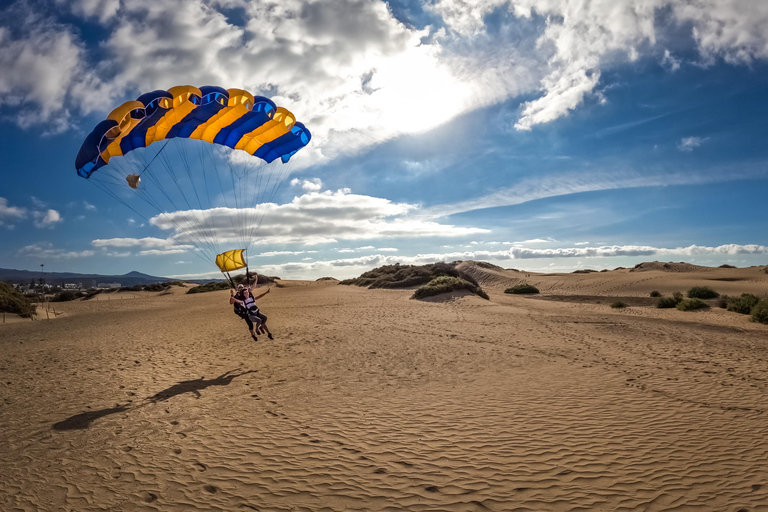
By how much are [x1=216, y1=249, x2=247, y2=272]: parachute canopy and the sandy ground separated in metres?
2.78

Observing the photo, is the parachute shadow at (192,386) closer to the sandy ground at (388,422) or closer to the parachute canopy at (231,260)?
the sandy ground at (388,422)

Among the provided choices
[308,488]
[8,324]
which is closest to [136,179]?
[308,488]

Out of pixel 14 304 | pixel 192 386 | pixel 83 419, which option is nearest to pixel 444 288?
pixel 192 386

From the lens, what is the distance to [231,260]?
1270cm

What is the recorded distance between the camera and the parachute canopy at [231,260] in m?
12.6

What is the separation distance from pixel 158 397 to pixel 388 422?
16.9ft

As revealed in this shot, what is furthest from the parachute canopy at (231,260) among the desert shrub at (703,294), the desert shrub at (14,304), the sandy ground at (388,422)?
the desert shrub at (703,294)

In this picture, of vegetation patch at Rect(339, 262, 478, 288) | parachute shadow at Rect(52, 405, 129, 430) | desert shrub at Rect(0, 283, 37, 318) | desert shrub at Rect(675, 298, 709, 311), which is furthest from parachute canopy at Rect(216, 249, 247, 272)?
desert shrub at Rect(675, 298, 709, 311)

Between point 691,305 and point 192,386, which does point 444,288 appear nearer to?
point 691,305

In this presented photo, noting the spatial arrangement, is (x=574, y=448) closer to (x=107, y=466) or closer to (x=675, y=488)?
(x=675, y=488)

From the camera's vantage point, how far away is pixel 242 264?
496 inches

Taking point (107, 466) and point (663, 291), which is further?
point (663, 291)

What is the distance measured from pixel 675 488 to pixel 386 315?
1573 cm

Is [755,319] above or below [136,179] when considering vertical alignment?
below
